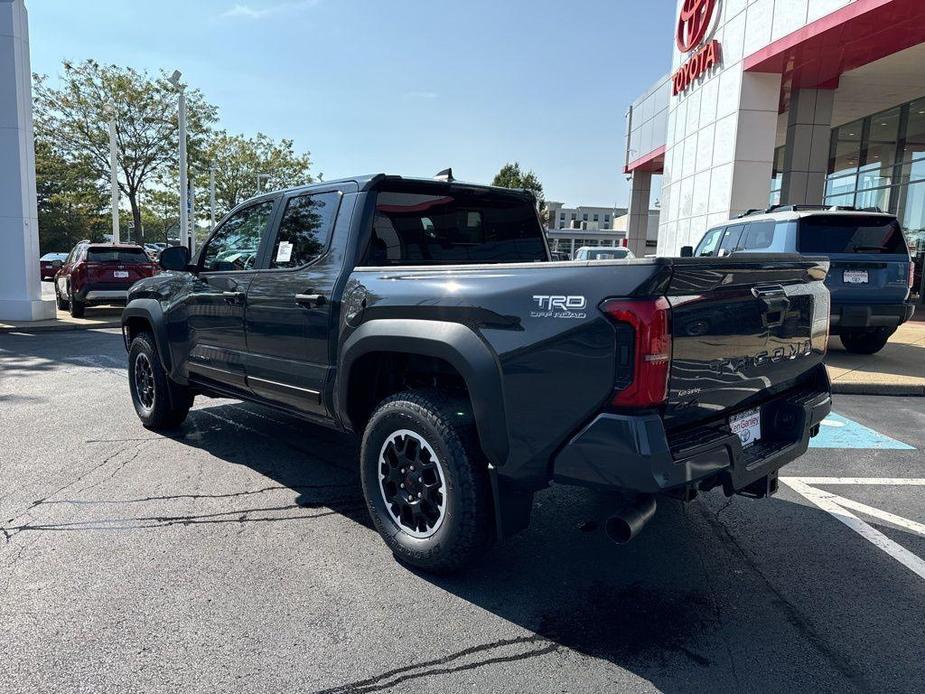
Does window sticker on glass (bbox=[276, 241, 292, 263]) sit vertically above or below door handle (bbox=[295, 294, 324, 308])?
above

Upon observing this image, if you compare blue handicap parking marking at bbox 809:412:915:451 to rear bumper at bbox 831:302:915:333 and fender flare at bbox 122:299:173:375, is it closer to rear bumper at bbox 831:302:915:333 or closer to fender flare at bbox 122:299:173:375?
rear bumper at bbox 831:302:915:333

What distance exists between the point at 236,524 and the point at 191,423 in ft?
8.39

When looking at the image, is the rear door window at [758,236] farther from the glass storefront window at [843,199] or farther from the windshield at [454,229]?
the glass storefront window at [843,199]

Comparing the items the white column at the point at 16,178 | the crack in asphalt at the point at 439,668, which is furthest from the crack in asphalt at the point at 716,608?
the white column at the point at 16,178

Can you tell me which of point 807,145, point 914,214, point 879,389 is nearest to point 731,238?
point 879,389

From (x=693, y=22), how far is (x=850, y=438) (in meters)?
13.2

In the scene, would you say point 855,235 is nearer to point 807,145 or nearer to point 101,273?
point 807,145

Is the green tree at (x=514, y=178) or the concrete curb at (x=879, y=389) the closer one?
the concrete curb at (x=879, y=389)

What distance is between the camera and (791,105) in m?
14.7

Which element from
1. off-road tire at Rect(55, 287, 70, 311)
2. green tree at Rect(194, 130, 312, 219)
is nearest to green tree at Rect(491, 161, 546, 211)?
green tree at Rect(194, 130, 312, 219)

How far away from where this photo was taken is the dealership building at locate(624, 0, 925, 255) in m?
11.8

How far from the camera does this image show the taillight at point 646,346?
238 cm

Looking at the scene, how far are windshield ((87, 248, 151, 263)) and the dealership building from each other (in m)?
13.0

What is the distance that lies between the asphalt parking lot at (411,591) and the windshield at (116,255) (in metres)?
10.6
